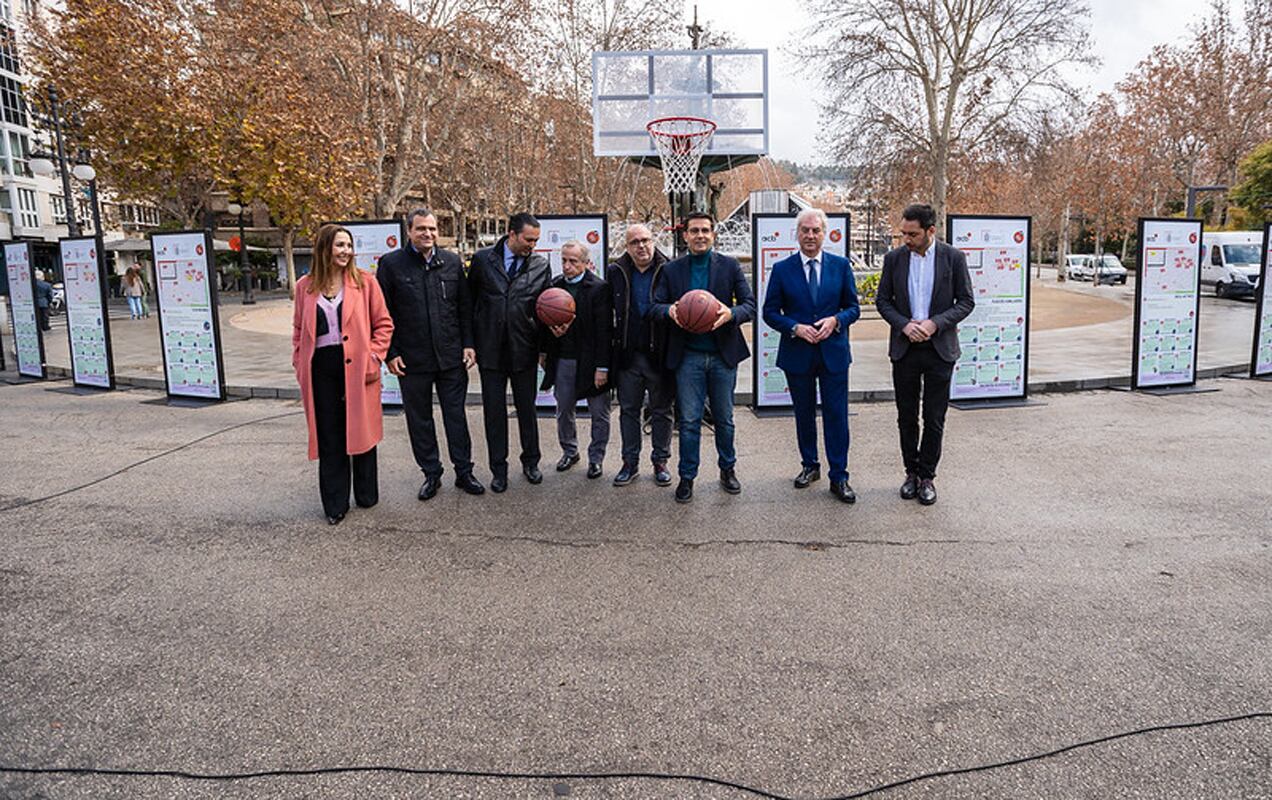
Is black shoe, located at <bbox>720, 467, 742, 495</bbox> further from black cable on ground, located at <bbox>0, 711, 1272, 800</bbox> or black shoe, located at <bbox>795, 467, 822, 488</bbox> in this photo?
black cable on ground, located at <bbox>0, 711, 1272, 800</bbox>

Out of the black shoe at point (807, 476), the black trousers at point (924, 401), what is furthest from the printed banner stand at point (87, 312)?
the black trousers at point (924, 401)

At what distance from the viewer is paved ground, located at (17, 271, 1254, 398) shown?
1183 cm

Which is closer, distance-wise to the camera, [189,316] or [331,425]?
[331,425]

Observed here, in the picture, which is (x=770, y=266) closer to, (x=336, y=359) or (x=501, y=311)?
(x=501, y=311)

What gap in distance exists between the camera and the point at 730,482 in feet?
20.1

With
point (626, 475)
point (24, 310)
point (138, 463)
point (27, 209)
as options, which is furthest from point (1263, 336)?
point (27, 209)

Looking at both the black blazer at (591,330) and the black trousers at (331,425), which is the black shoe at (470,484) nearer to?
the black trousers at (331,425)

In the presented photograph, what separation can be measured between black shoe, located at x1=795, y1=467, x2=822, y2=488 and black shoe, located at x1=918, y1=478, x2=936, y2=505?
775 mm

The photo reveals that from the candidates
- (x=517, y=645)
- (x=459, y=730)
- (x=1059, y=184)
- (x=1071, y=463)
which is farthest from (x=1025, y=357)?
(x=1059, y=184)

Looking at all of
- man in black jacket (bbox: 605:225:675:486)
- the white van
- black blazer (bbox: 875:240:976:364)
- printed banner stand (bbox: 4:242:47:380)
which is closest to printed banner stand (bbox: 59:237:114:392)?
printed banner stand (bbox: 4:242:47:380)

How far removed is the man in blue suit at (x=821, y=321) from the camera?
19.2ft

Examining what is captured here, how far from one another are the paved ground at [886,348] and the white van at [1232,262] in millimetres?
2993

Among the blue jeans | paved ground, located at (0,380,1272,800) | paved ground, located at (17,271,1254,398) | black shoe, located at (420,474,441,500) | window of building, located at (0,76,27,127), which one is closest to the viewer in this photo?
paved ground, located at (0,380,1272,800)

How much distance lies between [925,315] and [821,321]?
0.76 metres
